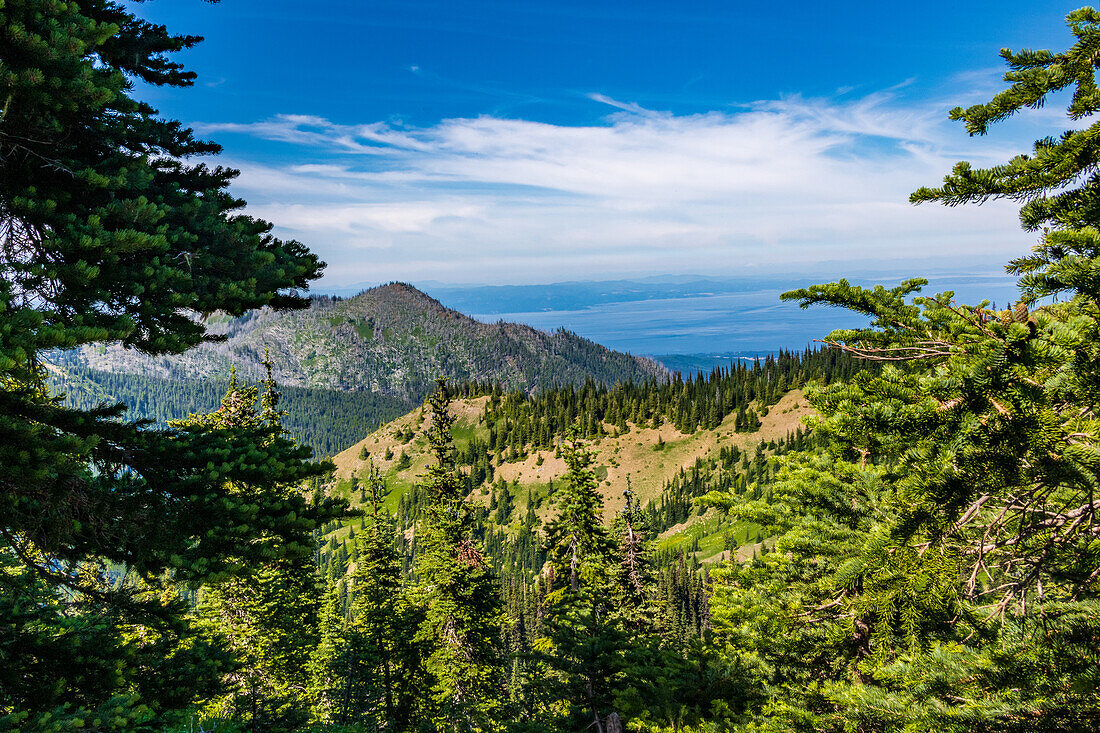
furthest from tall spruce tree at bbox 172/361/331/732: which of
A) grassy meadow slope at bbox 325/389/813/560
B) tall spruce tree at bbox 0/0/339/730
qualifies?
grassy meadow slope at bbox 325/389/813/560

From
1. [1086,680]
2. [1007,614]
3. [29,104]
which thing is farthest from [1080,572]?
[29,104]

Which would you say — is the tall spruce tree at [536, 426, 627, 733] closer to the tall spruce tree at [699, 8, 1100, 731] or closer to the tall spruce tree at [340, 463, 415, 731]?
the tall spruce tree at [699, 8, 1100, 731]

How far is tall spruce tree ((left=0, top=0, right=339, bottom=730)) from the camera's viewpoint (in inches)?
227

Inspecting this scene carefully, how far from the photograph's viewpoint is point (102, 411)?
7195 millimetres

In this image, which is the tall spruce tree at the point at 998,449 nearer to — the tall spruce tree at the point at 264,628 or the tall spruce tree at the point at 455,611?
the tall spruce tree at the point at 264,628

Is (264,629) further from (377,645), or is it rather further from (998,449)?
(998,449)

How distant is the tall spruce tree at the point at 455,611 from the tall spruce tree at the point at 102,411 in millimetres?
21185

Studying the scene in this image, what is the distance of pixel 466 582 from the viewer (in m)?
28.9

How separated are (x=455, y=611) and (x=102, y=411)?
24504 millimetres

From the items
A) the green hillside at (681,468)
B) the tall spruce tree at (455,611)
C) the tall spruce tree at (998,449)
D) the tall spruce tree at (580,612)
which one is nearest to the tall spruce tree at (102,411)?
the tall spruce tree at (998,449)

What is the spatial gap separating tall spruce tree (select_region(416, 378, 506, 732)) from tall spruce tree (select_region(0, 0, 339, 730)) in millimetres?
21185

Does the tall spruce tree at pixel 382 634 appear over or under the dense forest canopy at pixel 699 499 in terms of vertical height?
under

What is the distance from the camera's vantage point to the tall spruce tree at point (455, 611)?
2814 cm

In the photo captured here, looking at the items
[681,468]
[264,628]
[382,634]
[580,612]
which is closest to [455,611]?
[382,634]
